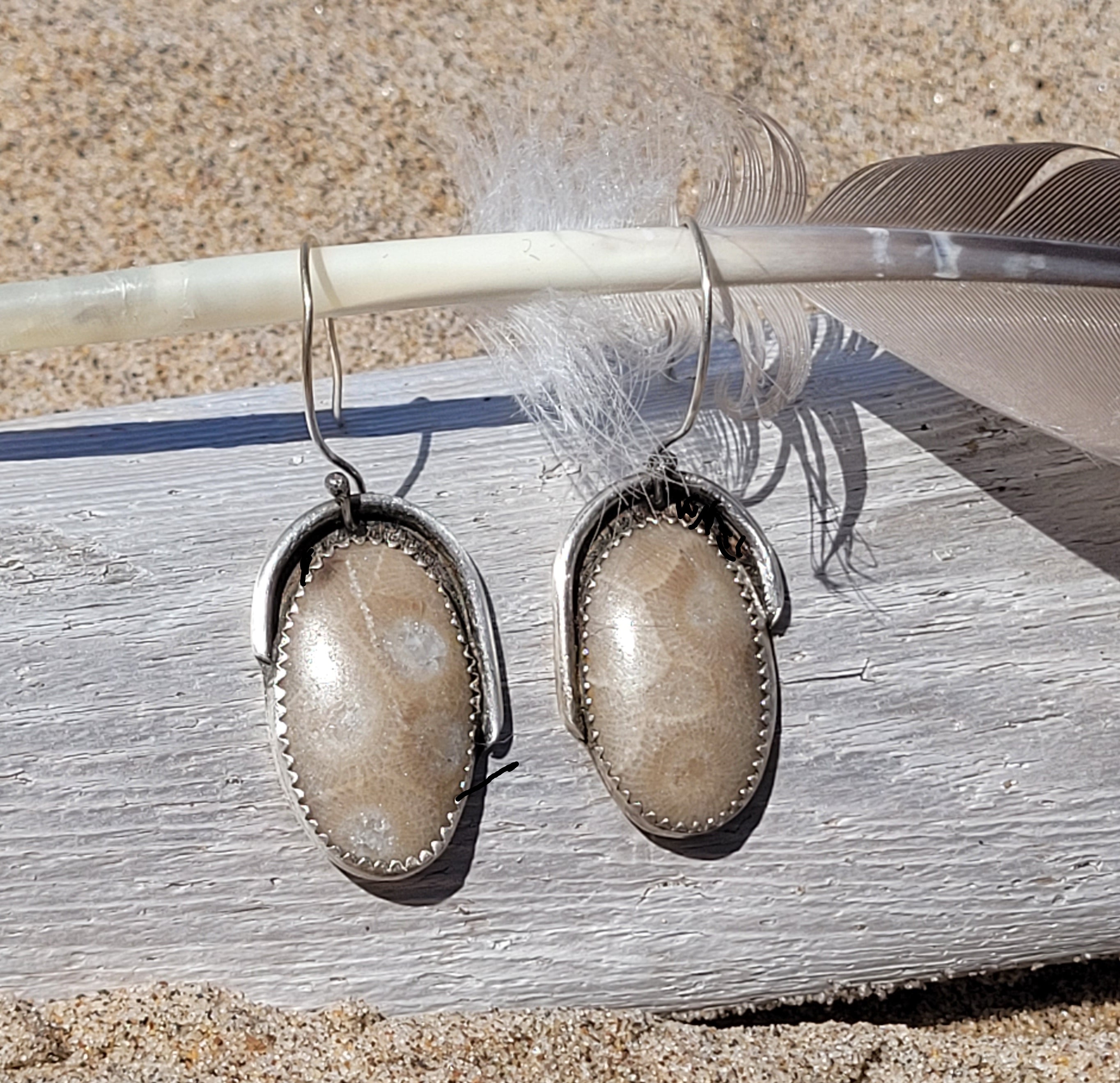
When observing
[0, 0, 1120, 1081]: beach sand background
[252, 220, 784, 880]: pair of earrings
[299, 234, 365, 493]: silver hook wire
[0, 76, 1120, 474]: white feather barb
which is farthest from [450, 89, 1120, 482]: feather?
[0, 0, 1120, 1081]: beach sand background

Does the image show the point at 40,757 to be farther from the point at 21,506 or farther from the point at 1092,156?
the point at 1092,156

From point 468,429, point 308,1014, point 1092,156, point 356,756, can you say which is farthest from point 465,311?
point 1092,156

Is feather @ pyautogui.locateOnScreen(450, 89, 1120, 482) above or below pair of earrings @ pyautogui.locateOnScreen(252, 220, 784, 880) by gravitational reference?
above

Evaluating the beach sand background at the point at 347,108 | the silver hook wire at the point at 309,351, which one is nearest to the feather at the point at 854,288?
the silver hook wire at the point at 309,351

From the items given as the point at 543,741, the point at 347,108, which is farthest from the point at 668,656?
the point at 347,108

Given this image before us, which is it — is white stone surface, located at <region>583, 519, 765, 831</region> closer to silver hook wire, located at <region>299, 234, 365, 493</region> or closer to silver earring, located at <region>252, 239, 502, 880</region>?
silver earring, located at <region>252, 239, 502, 880</region>

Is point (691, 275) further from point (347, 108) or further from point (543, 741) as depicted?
point (347, 108)
